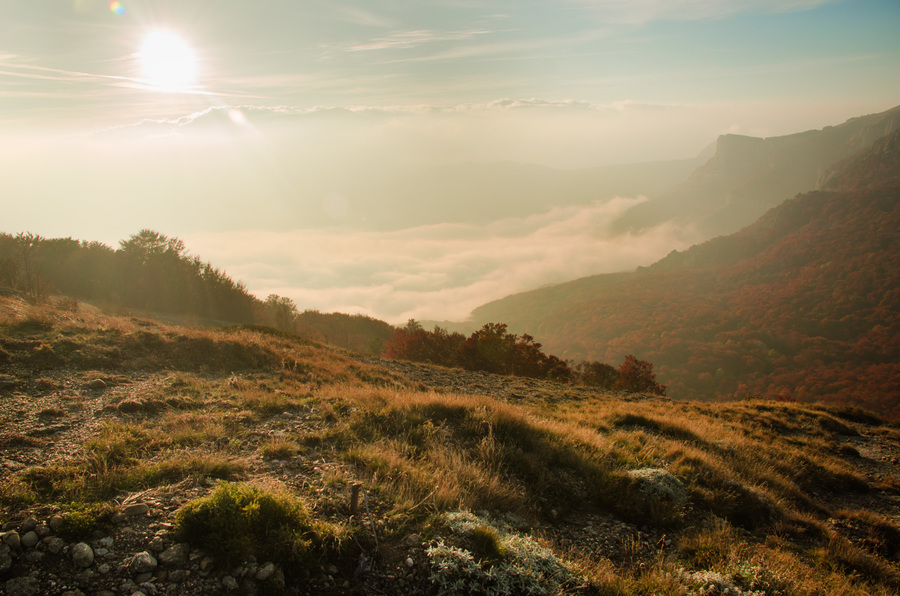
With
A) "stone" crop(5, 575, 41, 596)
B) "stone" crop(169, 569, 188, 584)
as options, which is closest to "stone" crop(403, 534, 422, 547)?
"stone" crop(169, 569, 188, 584)

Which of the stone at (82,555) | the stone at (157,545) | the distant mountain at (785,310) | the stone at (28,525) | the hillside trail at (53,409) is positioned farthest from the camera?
the distant mountain at (785,310)

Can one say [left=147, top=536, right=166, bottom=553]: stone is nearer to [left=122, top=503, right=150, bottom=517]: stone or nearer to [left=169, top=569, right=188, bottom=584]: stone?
[left=169, top=569, right=188, bottom=584]: stone

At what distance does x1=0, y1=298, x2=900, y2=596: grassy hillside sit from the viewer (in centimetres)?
357

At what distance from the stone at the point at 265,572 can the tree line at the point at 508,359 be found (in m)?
26.9

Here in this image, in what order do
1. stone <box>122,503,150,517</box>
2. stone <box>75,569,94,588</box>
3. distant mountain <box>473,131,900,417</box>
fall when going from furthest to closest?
distant mountain <box>473,131,900,417</box>
stone <box>122,503,150,517</box>
stone <box>75,569,94,588</box>

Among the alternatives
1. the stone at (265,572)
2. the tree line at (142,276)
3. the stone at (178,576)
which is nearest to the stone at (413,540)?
the stone at (265,572)

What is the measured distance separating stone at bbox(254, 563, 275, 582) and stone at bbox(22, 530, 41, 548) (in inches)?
71.3

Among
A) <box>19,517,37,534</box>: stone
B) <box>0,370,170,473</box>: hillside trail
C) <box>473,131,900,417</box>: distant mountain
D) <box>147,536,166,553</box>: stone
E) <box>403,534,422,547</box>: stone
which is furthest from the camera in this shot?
<box>473,131,900,417</box>: distant mountain

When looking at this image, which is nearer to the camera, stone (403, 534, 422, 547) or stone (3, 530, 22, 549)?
stone (3, 530, 22, 549)

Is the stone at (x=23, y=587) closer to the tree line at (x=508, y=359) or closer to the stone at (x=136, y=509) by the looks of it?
the stone at (x=136, y=509)

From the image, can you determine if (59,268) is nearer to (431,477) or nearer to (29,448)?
(29,448)

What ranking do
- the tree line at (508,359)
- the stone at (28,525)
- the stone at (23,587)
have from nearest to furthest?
the stone at (23,587) < the stone at (28,525) < the tree line at (508,359)

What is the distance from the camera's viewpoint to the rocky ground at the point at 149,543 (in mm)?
3117

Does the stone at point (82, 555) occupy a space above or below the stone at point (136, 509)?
below
